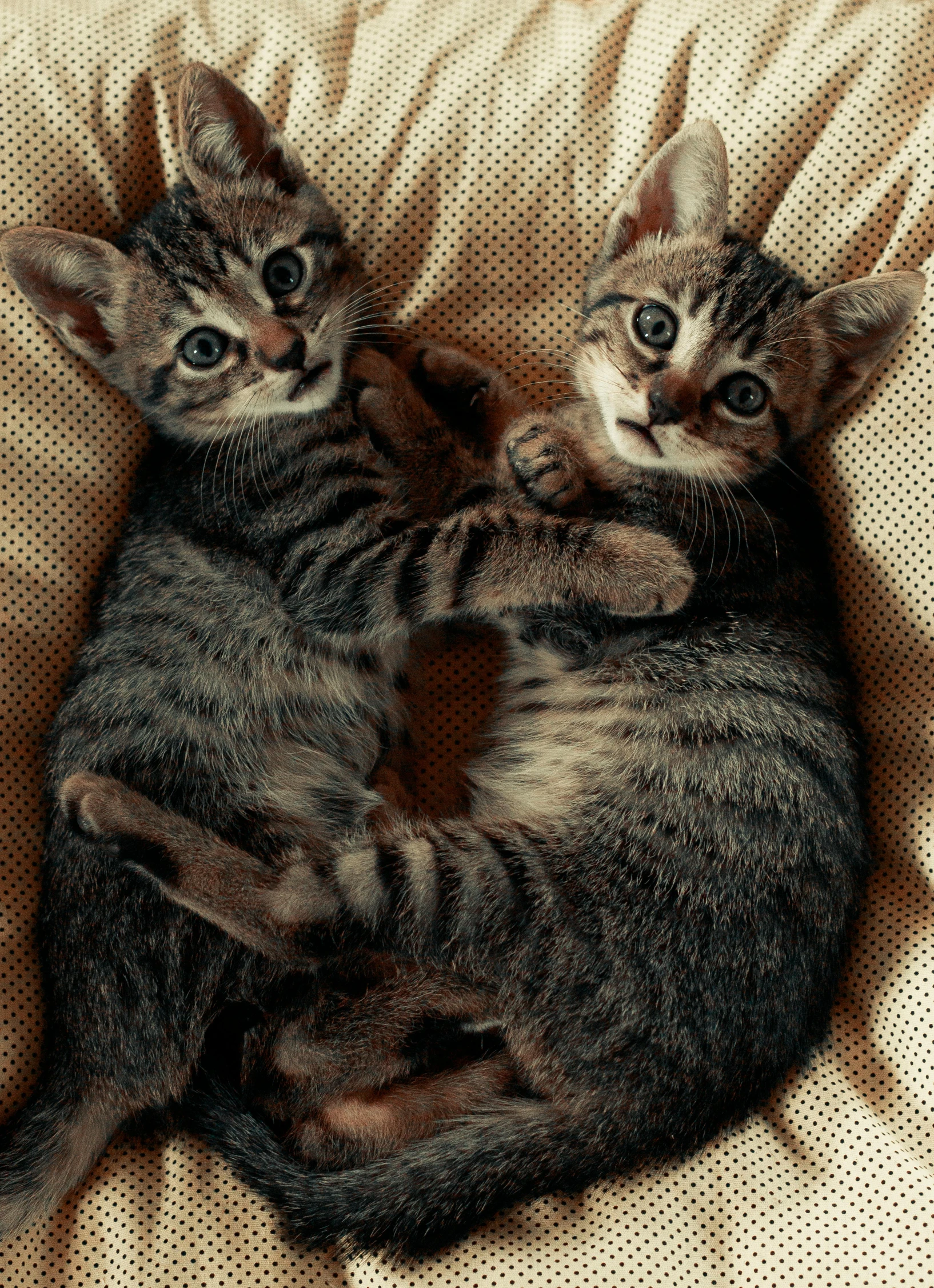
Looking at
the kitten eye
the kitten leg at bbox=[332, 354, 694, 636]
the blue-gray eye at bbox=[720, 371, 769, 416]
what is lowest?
the kitten leg at bbox=[332, 354, 694, 636]

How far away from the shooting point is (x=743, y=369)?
1641mm

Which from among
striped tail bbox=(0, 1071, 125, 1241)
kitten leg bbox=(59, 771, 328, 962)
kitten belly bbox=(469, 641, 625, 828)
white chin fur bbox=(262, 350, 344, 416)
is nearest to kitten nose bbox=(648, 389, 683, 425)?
Answer: kitten belly bbox=(469, 641, 625, 828)

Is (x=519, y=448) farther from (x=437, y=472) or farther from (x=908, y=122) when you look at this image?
(x=908, y=122)

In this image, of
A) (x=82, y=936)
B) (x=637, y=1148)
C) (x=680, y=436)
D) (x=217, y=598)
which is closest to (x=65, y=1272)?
(x=82, y=936)

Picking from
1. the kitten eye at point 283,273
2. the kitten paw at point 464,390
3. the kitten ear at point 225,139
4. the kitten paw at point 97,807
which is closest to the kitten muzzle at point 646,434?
the kitten paw at point 464,390

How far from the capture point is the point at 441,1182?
1.48m

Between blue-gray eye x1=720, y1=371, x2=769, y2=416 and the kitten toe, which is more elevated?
blue-gray eye x1=720, y1=371, x2=769, y2=416

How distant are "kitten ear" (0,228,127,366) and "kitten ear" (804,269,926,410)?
4.15ft

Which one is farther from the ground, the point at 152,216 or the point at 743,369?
the point at 743,369

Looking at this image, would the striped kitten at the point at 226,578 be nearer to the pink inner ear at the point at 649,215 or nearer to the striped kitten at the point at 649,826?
the striped kitten at the point at 649,826

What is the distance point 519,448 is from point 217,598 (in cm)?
63

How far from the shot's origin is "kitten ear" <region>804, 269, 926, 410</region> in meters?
1.61

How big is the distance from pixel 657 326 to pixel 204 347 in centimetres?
81

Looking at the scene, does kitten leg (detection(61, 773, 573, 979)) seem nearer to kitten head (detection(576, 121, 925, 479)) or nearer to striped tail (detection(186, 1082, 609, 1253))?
striped tail (detection(186, 1082, 609, 1253))
